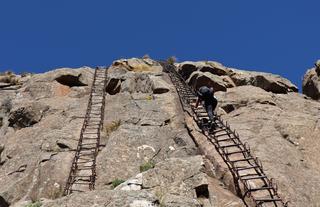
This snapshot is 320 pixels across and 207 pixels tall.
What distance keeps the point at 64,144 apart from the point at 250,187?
30.1ft

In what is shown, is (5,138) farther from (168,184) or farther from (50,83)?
(168,184)

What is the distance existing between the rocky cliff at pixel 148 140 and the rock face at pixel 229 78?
0.10 meters

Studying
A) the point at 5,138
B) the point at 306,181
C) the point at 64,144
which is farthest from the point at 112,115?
the point at 306,181

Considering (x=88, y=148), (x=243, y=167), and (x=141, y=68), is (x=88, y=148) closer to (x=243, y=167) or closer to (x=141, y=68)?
(x=243, y=167)

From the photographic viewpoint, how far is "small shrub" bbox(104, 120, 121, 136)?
22.0 meters

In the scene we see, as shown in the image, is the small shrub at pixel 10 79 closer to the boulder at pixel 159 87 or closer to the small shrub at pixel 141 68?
the small shrub at pixel 141 68

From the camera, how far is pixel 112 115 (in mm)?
23844

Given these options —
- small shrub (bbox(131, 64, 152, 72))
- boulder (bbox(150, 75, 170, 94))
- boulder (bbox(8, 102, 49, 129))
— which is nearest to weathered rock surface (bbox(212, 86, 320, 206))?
boulder (bbox(150, 75, 170, 94))

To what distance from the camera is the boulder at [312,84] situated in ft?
101

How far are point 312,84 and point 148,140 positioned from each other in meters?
16.5

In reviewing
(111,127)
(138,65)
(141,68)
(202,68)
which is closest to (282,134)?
(111,127)

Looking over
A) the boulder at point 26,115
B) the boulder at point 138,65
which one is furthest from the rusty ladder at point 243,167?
the boulder at point 138,65

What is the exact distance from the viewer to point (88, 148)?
65.8ft

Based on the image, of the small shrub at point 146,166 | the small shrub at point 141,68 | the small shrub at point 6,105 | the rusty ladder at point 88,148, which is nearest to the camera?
the rusty ladder at point 88,148
